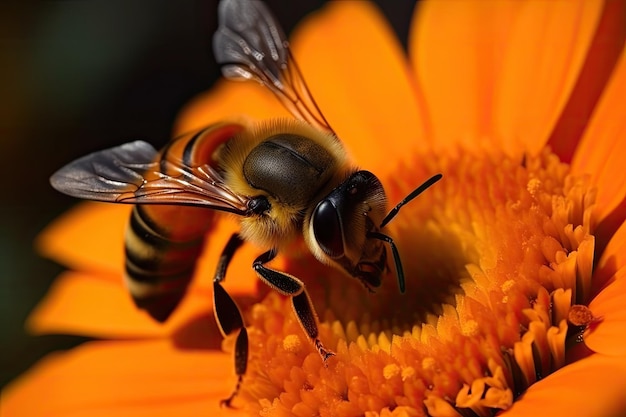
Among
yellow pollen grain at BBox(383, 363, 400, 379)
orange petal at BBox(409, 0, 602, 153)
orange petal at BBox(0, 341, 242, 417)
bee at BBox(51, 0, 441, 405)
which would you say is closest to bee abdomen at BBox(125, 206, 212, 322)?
bee at BBox(51, 0, 441, 405)

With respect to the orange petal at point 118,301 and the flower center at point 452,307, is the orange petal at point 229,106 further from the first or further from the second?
the flower center at point 452,307

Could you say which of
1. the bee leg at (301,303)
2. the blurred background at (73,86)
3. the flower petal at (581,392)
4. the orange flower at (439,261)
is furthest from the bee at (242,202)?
the blurred background at (73,86)

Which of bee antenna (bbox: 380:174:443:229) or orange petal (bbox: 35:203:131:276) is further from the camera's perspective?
orange petal (bbox: 35:203:131:276)

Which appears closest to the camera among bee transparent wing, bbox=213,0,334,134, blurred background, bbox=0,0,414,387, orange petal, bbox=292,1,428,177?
bee transparent wing, bbox=213,0,334,134

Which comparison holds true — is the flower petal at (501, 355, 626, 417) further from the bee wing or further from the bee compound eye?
the bee wing

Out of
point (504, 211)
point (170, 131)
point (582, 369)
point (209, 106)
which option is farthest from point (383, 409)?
point (170, 131)

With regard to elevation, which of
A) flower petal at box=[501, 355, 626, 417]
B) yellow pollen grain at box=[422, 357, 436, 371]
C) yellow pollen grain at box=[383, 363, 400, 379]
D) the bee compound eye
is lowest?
yellow pollen grain at box=[383, 363, 400, 379]

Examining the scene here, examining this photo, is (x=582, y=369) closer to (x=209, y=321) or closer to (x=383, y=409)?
(x=383, y=409)
